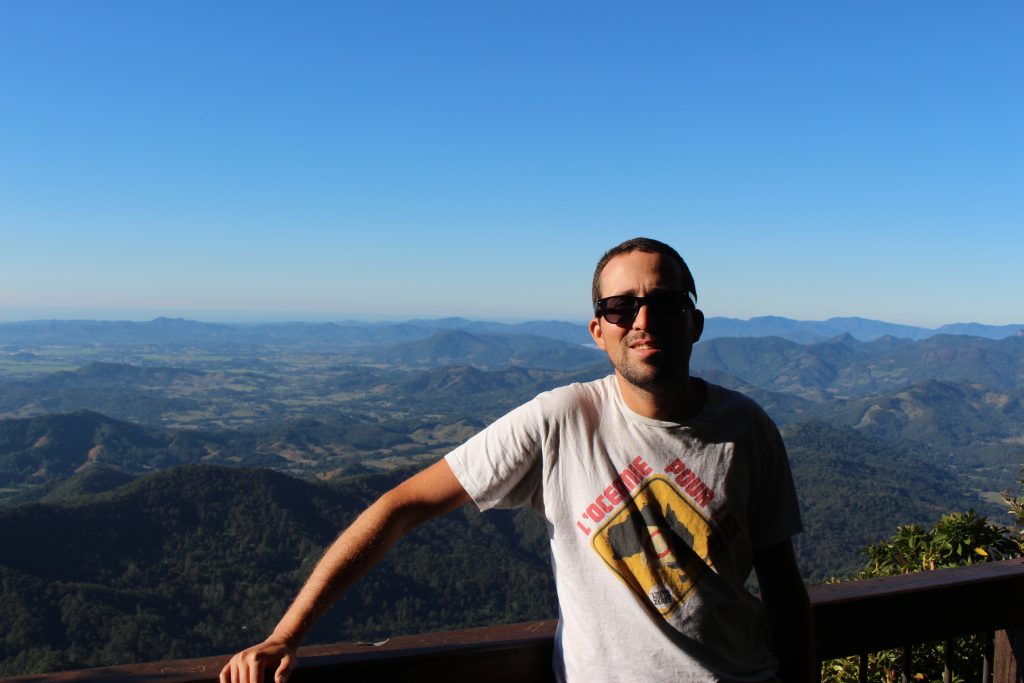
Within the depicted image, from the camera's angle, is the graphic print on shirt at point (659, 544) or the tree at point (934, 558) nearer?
the graphic print on shirt at point (659, 544)

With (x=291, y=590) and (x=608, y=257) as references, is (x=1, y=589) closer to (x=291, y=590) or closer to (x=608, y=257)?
(x=291, y=590)

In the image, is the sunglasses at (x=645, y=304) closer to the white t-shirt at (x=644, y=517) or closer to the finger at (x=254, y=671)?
the white t-shirt at (x=644, y=517)

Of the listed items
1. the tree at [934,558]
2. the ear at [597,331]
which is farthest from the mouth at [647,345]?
the tree at [934,558]

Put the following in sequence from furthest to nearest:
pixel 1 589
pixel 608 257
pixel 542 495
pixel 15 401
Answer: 1. pixel 15 401
2. pixel 1 589
3. pixel 608 257
4. pixel 542 495

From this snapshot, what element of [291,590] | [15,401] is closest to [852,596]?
[291,590]

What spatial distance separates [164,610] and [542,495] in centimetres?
5597

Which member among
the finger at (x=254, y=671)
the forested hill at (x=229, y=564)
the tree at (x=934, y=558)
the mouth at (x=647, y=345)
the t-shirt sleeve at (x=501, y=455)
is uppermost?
the mouth at (x=647, y=345)

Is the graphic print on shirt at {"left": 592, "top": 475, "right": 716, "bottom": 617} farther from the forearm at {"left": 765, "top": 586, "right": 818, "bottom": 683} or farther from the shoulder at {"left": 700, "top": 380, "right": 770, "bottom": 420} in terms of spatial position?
the forearm at {"left": 765, "top": 586, "right": 818, "bottom": 683}

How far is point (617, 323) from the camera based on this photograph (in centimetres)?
192

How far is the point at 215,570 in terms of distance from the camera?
58.5 m

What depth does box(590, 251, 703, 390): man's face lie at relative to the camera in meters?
1.84

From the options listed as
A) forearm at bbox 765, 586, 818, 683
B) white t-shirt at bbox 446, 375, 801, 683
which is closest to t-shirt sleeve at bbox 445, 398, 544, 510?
white t-shirt at bbox 446, 375, 801, 683

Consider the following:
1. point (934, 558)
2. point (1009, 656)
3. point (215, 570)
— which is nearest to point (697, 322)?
point (1009, 656)

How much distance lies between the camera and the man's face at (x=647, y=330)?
1.84 metres
